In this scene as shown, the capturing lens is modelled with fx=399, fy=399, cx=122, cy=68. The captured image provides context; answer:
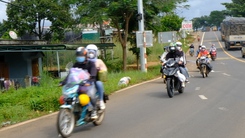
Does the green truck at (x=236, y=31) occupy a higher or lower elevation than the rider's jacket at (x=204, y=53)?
higher

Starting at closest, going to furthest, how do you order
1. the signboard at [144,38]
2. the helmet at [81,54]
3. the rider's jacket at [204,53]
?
1. the helmet at [81,54]
2. the rider's jacket at [204,53]
3. the signboard at [144,38]

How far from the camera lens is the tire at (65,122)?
7.21 metres

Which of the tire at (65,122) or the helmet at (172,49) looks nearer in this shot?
the tire at (65,122)

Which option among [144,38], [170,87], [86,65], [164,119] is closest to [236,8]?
[144,38]

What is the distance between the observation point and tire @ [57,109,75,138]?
721cm

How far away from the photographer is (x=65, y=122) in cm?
745

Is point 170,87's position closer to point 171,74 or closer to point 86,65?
point 171,74

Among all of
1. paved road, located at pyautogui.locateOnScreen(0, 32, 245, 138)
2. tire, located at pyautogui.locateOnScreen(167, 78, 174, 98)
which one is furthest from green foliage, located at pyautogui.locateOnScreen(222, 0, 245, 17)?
tire, located at pyautogui.locateOnScreen(167, 78, 174, 98)

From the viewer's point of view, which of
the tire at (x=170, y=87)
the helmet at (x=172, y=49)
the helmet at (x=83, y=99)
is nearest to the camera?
the helmet at (x=83, y=99)

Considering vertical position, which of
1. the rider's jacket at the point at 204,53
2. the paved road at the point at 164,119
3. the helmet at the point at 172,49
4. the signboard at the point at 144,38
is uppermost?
the signboard at the point at 144,38

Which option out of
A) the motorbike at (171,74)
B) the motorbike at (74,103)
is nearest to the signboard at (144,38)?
the motorbike at (171,74)

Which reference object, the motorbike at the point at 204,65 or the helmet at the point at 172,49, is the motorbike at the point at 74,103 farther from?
the motorbike at the point at 204,65

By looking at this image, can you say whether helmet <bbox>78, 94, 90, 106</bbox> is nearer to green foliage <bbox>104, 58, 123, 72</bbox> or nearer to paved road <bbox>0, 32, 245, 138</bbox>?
paved road <bbox>0, 32, 245, 138</bbox>

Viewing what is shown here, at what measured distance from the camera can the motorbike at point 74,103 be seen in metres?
7.36
